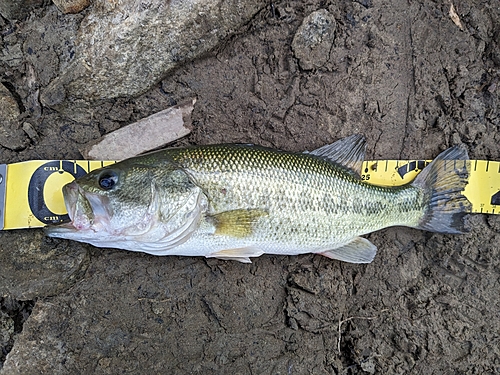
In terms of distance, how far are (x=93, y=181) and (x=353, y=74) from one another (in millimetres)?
2429

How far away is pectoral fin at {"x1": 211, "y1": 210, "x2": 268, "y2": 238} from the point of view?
2895 mm

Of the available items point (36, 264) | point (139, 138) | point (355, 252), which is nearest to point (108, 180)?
point (139, 138)

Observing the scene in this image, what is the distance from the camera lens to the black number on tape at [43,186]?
3271mm

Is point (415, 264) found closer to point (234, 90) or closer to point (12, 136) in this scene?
point (234, 90)

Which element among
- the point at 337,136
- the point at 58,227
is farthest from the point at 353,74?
the point at 58,227

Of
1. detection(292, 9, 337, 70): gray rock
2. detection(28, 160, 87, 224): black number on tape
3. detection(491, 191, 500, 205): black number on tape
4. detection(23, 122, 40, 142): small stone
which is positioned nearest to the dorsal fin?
detection(292, 9, 337, 70): gray rock

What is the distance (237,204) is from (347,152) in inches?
44.4

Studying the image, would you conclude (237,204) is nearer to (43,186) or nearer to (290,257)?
(290,257)

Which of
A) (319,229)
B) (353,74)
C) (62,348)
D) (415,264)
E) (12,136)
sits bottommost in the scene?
(62,348)

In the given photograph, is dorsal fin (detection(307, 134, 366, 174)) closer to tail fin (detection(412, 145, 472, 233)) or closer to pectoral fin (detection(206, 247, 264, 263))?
tail fin (detection(412, 145, 472, 233))

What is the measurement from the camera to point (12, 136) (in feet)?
11.0

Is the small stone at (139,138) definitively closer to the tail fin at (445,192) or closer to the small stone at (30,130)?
the small stone at (30,130)

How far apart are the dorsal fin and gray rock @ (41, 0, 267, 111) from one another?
1343mm

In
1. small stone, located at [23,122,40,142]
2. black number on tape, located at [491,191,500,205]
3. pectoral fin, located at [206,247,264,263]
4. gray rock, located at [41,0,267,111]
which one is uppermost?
gray rock, located at [41,0,267,111]
